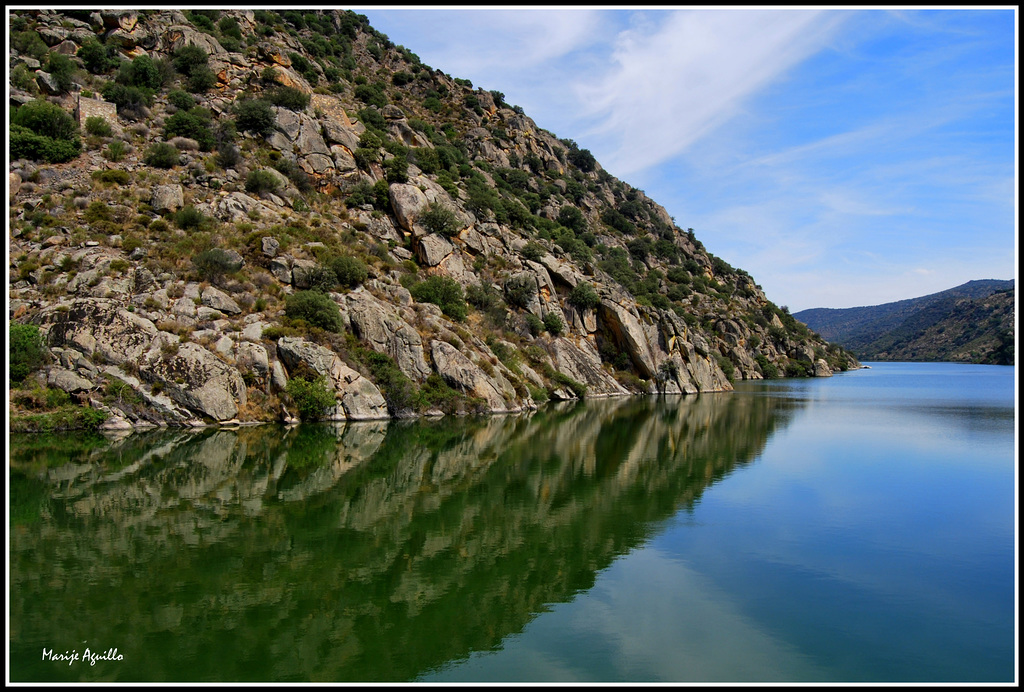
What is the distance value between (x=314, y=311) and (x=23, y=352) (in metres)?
13.7

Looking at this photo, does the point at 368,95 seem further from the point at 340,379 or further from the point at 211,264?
the point at 340,379

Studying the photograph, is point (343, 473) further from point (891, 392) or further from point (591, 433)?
point (891, 392)

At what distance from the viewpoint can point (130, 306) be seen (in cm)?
3114

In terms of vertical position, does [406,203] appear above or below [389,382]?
above

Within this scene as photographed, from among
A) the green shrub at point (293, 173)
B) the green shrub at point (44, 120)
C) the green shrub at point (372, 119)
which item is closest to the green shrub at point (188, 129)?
the green shrub at point (293, 173)

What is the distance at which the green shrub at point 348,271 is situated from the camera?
39.7m

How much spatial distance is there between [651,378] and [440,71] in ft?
202

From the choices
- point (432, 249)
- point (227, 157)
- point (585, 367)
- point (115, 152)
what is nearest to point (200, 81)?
point (227, 157)

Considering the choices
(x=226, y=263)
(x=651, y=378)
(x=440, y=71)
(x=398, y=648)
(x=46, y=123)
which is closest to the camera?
(x=398, y=648)

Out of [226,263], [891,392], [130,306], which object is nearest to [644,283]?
[891,392]

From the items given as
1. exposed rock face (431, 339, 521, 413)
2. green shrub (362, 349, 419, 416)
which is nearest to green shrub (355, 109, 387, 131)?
exposed rock face (431, 339, 521, 413)

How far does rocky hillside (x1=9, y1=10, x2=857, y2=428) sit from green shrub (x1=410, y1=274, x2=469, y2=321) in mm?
123

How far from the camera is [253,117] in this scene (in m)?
51.6
